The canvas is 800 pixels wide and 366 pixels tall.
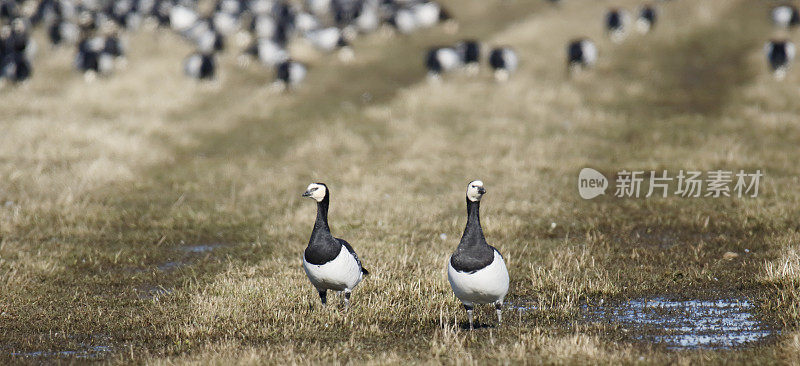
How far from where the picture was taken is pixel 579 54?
28.5m

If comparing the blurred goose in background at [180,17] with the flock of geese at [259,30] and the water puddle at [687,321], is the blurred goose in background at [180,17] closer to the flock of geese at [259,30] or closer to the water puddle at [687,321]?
the flock of geese at [259,30]

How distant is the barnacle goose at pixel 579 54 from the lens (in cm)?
2845

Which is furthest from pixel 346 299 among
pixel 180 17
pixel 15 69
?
pixel 180 17

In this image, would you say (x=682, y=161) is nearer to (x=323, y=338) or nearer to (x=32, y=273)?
(x=323, y=338)

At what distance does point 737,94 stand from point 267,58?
18463 millimetres

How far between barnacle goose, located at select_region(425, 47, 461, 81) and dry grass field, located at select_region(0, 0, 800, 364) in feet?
3.91

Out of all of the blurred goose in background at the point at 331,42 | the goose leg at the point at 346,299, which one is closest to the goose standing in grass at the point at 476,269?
the goose leg at the point at 346,299

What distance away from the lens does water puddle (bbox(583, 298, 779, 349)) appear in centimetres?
742

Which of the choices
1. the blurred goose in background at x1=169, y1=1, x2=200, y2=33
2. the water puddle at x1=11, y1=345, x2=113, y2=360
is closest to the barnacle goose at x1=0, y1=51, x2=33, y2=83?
the blurred goose in background at x1=169, y1=1, x2=200, y2=33

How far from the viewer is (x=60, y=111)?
23.3 meters

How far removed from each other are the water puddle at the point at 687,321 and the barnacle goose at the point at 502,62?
2000cm

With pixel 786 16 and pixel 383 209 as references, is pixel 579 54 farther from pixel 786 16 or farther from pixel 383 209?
pixel 383 209

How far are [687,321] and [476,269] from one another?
265 centimetres

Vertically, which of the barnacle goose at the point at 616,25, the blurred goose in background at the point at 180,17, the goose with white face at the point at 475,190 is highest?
the barnacle goose at the point at 616,25
